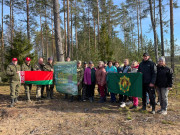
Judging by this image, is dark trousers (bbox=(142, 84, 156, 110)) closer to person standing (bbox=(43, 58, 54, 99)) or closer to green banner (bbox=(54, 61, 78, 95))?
green banner (bbox=(54, 61, 78, 95))

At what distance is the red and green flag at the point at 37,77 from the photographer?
22.4 feet

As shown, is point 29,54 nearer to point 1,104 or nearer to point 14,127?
point 1,104

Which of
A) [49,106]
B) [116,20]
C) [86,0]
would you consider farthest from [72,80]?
[116,20]

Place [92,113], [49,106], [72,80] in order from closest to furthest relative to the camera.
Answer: [92,113] → [49,106] → [72,80]

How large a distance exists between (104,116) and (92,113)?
20.9 inches

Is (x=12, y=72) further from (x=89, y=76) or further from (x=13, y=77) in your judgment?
(x=89, y=76)

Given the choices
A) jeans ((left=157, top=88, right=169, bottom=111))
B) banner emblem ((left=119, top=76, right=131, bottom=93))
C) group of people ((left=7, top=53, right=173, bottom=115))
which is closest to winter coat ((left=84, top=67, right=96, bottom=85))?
group of people ((left=7, top=53, right=173, bottom=115))

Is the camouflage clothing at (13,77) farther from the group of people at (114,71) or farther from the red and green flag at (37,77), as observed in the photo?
the red and green flag at (37,77)

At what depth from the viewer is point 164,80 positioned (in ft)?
16.1

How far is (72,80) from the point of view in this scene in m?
6.83

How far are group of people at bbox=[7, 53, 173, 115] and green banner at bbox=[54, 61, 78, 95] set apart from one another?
0.21 m

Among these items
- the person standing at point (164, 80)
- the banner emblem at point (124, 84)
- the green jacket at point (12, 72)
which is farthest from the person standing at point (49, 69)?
the person standing at point (164, 80)

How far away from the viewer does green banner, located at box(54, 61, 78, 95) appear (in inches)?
266

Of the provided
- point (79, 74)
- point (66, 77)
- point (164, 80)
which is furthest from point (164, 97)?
point (66, 77)
